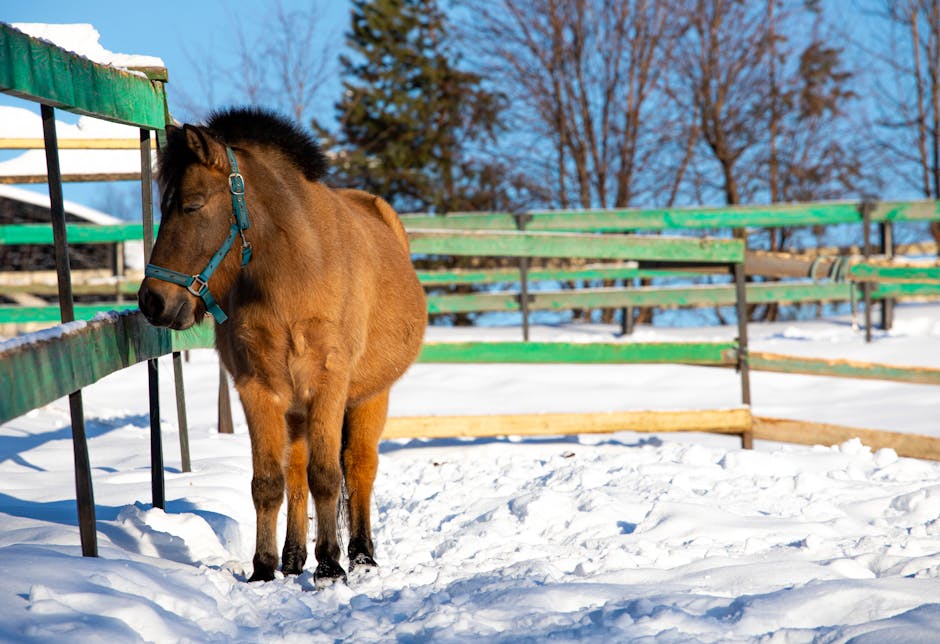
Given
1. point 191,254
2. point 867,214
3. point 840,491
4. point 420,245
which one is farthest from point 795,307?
point 191,254

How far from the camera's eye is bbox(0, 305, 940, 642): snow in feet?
9.06

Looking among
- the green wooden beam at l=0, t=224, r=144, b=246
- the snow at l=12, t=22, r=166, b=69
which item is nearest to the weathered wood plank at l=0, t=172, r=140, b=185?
the snow at l=12, t=22, r=166, b=69

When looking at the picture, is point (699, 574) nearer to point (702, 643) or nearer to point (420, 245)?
point (702, 643)

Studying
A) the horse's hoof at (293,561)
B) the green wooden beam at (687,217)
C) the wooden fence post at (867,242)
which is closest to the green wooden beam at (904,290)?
the wooden fence post at (867,242)

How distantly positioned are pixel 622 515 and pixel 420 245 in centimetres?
361

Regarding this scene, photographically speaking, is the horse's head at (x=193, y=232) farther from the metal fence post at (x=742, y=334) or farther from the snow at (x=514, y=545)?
the metal fence post at (x=742, y=334)

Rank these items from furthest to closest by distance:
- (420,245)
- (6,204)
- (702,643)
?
(6,204), (420,245), (702,643)

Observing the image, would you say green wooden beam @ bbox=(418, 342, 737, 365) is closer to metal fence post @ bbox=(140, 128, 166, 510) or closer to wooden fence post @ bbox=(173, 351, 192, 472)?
wooden fence post @ bbox=(173, 351, 192, 472)

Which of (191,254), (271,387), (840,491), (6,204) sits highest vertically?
(6,204)

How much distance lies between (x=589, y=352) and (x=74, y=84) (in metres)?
4.69

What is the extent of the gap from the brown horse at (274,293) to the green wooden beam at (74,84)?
1.29 ft

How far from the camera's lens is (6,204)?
19688 mm

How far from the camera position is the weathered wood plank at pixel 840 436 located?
6.36m

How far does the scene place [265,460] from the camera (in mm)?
3758
